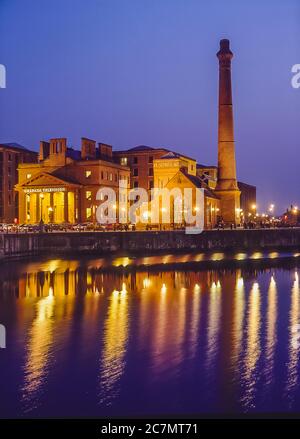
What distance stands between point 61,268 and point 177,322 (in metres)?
25.8

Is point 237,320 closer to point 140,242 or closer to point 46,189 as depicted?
point 140,242

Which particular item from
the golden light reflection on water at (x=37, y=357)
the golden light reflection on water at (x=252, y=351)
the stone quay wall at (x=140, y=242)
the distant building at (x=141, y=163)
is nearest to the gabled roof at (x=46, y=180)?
the distant building at (x=141, y=163)

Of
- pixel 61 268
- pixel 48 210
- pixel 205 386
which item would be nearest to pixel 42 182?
pixel 48 210

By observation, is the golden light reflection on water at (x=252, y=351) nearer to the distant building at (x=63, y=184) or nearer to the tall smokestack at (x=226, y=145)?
the tall smokestack at (x=226, y=145)

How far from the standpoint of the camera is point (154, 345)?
870 inches

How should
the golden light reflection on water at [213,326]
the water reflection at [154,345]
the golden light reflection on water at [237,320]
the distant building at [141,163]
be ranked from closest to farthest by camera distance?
the water reflection at [154,345], the golden light reflection on water at [213,326], the golden light reflection on water at [237,320], the distant building at [141,163]

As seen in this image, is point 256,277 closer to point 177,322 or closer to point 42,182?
point 177,322

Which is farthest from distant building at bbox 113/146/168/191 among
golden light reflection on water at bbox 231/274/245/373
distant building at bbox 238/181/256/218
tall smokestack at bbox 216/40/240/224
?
golden light reflection on water at bbox 231/274/245/373

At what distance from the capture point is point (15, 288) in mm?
37812

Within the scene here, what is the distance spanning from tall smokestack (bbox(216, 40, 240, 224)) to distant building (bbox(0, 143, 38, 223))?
39376mm

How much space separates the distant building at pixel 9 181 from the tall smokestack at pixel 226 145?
39.4 metres

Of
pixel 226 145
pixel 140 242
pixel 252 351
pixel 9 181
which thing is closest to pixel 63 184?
pixel 9 181

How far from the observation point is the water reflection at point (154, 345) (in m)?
16.5

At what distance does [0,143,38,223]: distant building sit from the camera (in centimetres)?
10061
